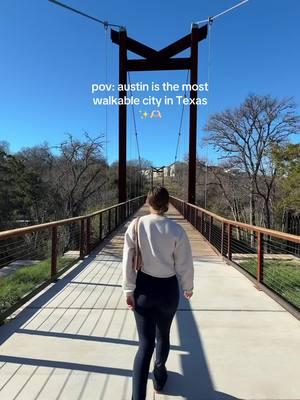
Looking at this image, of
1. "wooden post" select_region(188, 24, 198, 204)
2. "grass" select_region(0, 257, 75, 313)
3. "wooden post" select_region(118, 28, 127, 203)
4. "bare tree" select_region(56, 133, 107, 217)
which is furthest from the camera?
"bare tree" select_region(56, 133, 107, 217)

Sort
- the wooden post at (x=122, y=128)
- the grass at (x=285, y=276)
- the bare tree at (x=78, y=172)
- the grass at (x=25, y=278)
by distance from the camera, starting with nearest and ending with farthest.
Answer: the grass at (x=25, y=278) < the grass at (x=285, y=276) < the wooden post at (x=122, y=128) < the bare tree at (x=78, y=172)

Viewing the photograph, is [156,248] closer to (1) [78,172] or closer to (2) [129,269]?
(2) [129,269]

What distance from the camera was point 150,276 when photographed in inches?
102

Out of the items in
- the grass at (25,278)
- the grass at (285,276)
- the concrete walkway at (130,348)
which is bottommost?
the grass at (285,276)

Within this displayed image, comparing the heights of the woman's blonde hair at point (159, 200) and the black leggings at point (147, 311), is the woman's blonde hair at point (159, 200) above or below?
above

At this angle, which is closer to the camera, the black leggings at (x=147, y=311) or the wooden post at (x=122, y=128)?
the black leggings at (x=147, y=311)

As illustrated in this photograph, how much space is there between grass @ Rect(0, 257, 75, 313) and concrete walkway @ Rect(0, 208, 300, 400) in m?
2.17

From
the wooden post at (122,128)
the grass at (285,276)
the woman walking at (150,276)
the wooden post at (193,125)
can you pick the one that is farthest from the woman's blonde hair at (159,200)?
the wooden post at (193,125)

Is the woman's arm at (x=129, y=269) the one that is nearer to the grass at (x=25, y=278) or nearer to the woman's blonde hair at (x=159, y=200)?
the woman's blonde hair at (x=159, y=200)

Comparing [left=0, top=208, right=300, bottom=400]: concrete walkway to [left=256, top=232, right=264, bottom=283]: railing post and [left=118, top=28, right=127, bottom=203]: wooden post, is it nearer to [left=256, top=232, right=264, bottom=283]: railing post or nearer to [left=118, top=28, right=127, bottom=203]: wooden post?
[left=256, top=232, right=264, bottom=283]: railing post

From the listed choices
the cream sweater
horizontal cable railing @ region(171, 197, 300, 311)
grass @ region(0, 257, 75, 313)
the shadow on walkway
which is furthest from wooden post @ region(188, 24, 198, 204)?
the cream sweater

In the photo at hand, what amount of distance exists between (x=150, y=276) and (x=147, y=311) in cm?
19

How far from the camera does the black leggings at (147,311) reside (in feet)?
8.30

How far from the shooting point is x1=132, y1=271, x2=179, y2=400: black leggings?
253 cm
